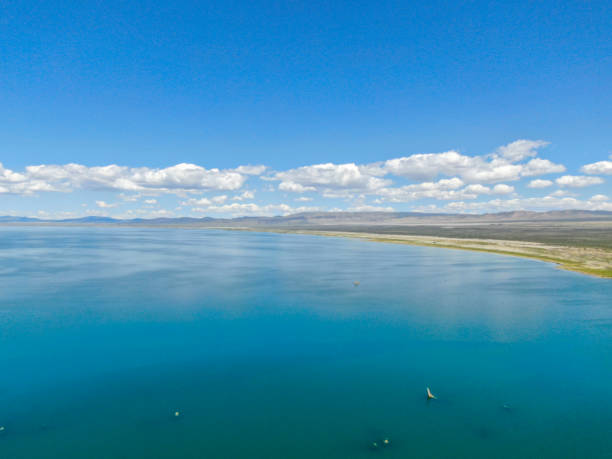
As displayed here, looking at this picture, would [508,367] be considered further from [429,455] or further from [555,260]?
[555,260]

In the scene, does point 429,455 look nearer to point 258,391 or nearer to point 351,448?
point 351,448

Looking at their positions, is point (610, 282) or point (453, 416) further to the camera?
point (610, 282)

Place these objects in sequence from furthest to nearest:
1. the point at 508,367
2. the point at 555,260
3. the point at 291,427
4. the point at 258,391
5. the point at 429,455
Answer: the point at 555,260, the point at 508,367, the point at 258,391, the point at 291,427, the point at 429,455

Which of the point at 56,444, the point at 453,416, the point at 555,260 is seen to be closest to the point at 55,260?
the point at 56,444

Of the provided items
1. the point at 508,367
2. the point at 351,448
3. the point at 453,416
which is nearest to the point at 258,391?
the point at 351,448

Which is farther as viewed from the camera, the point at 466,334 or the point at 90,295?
the point at 90,295

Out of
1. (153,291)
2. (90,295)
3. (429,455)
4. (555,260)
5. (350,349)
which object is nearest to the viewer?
(429,455)
